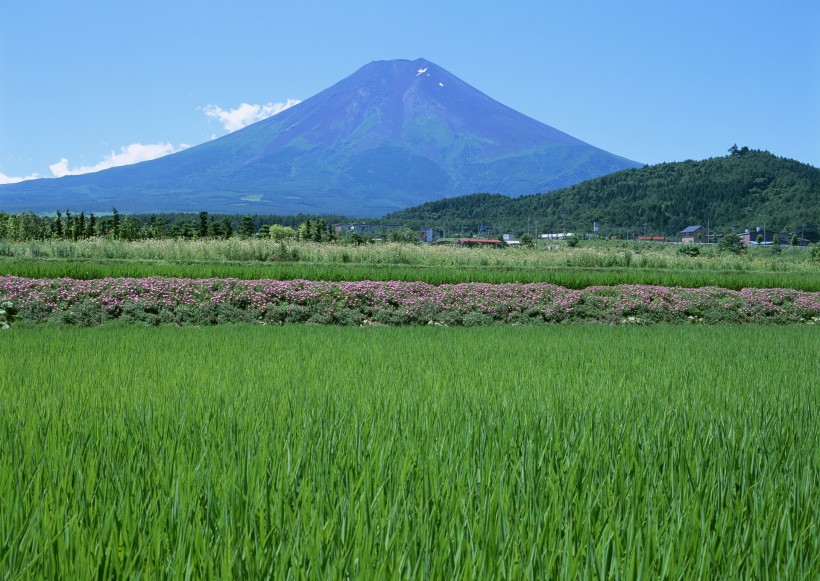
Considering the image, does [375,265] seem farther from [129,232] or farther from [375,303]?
[129,232]

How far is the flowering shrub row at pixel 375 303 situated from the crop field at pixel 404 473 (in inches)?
263

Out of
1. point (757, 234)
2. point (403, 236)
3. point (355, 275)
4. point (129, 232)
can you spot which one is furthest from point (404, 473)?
point (757, 234)

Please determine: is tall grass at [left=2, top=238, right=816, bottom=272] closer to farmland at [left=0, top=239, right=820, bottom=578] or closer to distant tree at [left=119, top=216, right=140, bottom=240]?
distant tree at [left=119, top=216, right=140, bottom=240]

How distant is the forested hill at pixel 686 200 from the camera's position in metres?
77.4

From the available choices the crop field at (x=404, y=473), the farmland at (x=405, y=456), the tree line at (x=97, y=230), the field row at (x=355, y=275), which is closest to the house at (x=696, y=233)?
the tree line at (x=97, y=230)

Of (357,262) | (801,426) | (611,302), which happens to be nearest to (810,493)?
(801,426)

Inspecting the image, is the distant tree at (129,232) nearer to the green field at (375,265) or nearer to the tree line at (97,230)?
the tree line at (97,230)

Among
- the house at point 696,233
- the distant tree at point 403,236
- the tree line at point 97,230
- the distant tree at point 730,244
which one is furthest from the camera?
the house at point 696,233

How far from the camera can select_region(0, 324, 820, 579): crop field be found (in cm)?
170

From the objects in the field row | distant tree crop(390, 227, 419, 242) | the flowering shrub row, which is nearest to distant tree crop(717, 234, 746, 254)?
distant tree crop(390, 227, 419, 242)

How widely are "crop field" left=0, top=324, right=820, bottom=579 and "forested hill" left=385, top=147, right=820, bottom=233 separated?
77042 millimetres

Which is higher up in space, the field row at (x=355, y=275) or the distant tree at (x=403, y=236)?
the distant tree at (x=403, y=236)

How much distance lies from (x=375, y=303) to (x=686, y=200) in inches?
3167

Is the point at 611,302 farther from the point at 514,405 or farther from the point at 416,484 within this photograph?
the point at 416,484
